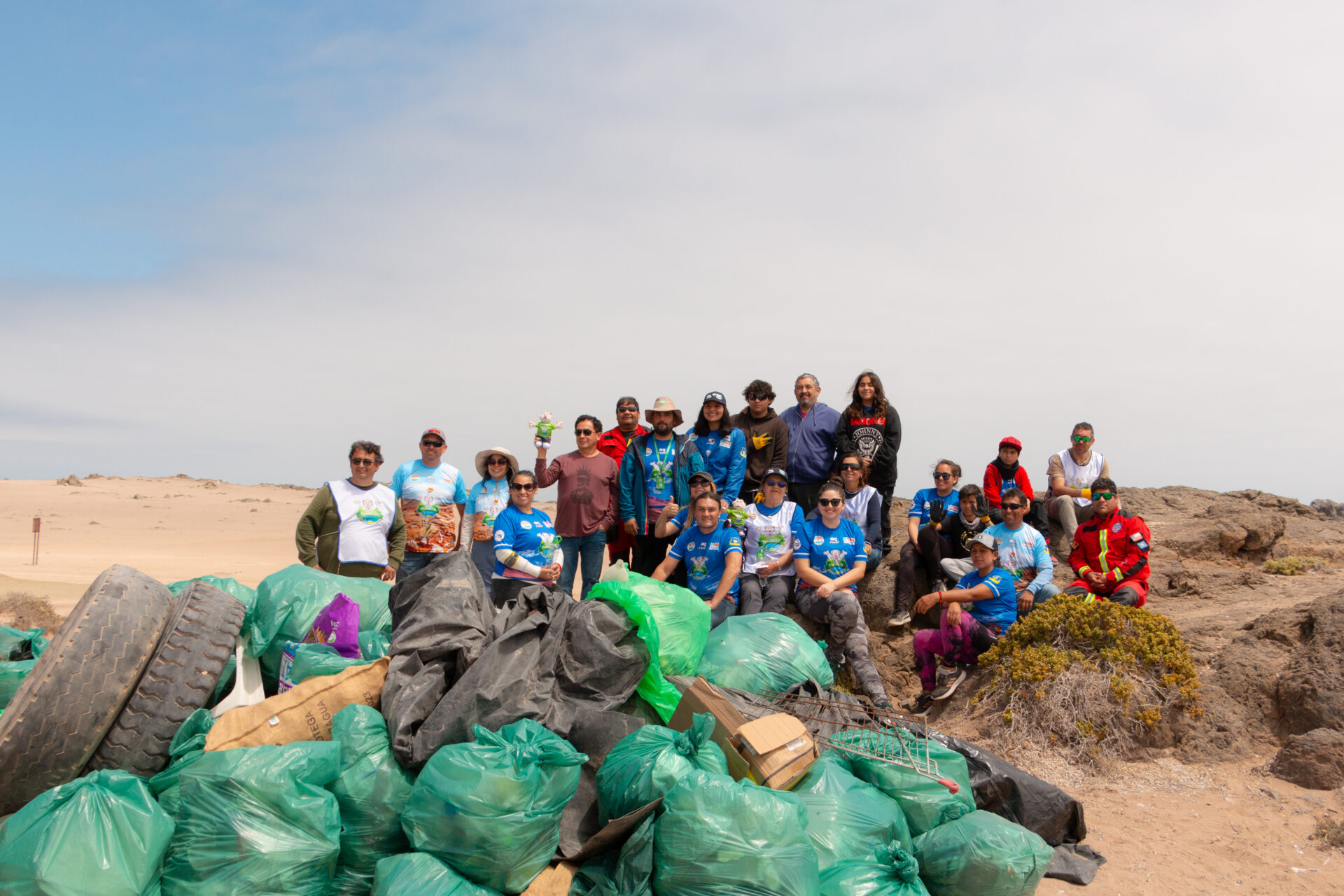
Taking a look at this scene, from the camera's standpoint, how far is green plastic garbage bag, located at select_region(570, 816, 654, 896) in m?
2.96

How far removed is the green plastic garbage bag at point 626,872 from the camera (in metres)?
2.96

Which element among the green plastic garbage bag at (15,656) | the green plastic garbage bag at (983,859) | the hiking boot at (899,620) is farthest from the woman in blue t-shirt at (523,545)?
the green plastic garbage bag at (983,859)

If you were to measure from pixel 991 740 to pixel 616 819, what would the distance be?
302 centimetres

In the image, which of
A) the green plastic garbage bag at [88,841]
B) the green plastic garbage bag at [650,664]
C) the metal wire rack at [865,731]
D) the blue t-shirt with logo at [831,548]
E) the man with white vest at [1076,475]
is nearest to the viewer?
the green plastic garbage bag at [88,841]

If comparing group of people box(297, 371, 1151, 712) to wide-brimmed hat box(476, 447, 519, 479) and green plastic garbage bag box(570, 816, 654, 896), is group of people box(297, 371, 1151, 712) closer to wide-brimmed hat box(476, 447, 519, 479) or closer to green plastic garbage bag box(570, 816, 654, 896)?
wide-brimmed hat box(476, 447, 519, 479)

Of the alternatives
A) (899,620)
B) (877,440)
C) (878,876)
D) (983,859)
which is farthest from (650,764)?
(877,440)

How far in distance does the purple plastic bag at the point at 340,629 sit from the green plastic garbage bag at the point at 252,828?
3.68ft

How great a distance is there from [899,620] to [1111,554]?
64.3 inches

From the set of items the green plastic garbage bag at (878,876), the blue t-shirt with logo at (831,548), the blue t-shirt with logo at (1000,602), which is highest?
the blue t-shirt with logo at (831,548)

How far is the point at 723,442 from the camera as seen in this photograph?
6492 mm

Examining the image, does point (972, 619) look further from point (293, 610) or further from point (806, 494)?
point (293, 610)

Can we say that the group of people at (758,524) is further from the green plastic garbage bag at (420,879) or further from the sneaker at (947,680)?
the green plastic garbage bag at (420,879)

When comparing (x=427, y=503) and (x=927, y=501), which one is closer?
(x=427, y=503)

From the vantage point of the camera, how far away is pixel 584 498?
20.7 feet
